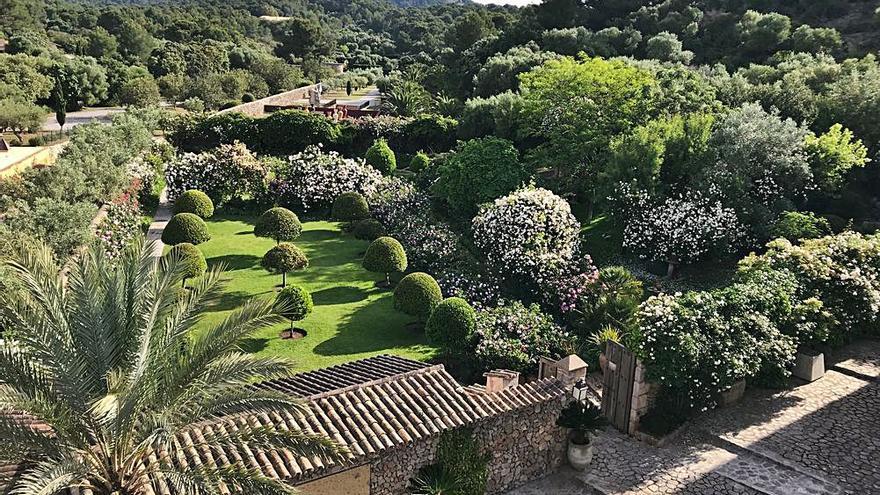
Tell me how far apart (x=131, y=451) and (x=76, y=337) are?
1.48 metres

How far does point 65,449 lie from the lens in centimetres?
775

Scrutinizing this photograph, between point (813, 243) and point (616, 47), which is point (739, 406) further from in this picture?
point (616, 47)

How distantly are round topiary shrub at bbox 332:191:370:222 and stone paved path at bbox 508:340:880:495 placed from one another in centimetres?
1519

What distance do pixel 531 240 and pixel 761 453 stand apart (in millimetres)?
8885

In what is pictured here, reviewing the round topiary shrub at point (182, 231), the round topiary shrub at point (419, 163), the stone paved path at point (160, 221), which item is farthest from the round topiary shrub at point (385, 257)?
the round topiary shrub at point (419, 163)

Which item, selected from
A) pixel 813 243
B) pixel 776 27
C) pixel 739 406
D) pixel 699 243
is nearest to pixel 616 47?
pixel 776 27

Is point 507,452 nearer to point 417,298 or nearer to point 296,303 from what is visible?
point 417,298

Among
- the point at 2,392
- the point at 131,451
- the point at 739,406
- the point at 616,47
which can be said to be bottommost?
the point at 739,406

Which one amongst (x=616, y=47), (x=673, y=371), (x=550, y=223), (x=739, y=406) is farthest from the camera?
(x=616, y=47)

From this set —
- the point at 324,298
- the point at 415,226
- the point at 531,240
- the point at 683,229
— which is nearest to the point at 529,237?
the point at 531,240

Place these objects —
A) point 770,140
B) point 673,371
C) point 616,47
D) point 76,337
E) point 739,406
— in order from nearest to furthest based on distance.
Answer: point 76,337 < point 673,371 < point 739,406 < point 770,140 < point 616,47

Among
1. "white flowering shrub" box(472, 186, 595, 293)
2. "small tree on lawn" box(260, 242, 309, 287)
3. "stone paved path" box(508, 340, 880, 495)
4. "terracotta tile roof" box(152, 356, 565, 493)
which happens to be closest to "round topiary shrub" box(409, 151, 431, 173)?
"white flowering shrub" box(472, 186, 595, 293)

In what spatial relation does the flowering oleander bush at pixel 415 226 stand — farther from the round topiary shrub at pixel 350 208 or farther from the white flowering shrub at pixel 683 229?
the white flowering shrub at pixel 683 229

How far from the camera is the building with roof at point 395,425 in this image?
368 inches
